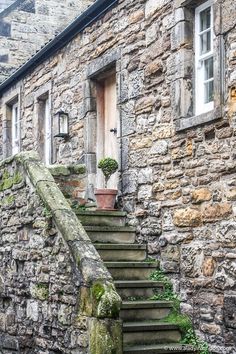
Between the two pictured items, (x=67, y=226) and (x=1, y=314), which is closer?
(x=67, y=226)

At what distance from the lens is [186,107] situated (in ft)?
23.9

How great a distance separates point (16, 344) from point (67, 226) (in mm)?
2063

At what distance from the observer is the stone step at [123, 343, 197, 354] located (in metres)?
6.29

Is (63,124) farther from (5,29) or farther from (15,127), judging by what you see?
(5,29)

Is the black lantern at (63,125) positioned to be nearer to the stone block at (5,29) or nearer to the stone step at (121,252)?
the stone step at (121,252)

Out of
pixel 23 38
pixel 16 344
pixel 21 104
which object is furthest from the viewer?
pixel 23 38

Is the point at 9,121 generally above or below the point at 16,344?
above

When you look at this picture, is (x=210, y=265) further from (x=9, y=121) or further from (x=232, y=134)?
(x=9, y=121)

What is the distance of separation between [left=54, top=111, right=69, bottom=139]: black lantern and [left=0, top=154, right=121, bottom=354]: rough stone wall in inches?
82.6

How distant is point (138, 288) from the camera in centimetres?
724

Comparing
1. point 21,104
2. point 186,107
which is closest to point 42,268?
point 186,107

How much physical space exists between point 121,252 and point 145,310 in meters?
0.98

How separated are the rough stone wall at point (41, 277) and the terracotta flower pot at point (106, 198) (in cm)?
110

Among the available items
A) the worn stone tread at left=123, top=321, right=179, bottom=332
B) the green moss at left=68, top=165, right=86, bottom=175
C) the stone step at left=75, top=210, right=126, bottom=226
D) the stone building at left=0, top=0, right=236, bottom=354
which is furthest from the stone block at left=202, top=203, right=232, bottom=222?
the green moss at left=68, top=165, right=86, bottom=175
